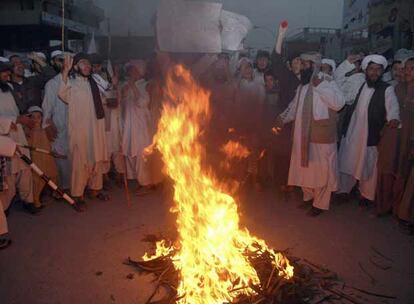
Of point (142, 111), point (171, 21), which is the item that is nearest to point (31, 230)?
point (142, 111)

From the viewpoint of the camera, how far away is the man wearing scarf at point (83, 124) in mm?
6156

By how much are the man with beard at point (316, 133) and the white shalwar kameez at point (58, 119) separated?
3.94m

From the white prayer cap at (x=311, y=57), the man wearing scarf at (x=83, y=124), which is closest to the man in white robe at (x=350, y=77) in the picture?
the white prayer cap at (x=311, y=57)

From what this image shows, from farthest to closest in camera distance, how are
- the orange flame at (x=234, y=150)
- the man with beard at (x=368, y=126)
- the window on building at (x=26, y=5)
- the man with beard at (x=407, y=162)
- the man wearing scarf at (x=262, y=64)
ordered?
the window on building at (x=26, y=5) < the man wearing scarf at (x=262, y=64) < the orange flame at (x=234, y=150) < the man with beard at (x=368, y=126) < the man with beard at (x=407, y=162)

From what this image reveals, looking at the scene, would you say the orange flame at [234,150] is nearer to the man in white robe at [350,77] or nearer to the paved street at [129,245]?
the paved street at [129,245]

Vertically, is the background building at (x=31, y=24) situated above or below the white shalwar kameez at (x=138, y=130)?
above

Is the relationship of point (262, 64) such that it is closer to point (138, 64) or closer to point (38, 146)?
point (138, 64)

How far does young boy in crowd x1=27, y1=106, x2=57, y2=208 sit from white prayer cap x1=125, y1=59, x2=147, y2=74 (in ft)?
5.58

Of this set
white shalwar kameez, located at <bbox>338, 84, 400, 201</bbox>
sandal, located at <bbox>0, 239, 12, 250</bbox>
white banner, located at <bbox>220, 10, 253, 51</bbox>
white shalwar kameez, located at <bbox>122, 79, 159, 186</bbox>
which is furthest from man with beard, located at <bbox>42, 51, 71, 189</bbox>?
white shalwar kameez, located at <bbox>338, 84, 400, 201</bbox>

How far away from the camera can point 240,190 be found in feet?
23.2

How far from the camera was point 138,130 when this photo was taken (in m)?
6.90

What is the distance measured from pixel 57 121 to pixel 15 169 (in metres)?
1.27

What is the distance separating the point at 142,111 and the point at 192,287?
400 centimetres

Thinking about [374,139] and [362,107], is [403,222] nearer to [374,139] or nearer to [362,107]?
[374,139]
